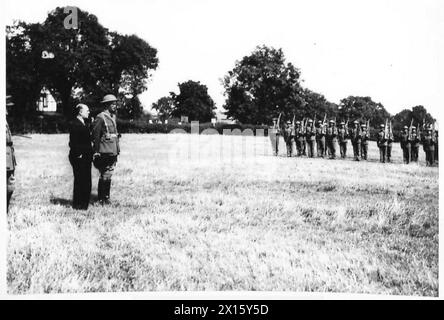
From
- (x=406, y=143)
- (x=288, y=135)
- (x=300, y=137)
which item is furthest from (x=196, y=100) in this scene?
(x=300, y=137)

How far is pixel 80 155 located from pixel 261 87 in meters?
6.05

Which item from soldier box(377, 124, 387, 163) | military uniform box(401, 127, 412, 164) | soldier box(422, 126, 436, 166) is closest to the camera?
soldier box(422, 126, 436, 166)

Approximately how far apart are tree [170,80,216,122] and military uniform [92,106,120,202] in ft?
3.51

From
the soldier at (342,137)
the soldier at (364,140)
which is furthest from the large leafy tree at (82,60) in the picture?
the soldier at (342,137)

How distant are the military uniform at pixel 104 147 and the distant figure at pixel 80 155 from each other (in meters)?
0.16

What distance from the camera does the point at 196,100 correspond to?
20.6 feet

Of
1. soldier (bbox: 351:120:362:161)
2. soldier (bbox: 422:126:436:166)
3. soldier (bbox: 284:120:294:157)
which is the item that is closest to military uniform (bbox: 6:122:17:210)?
soldier (bbox: 422:126:436:166)

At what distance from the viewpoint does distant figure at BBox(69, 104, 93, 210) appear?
5.06 meters

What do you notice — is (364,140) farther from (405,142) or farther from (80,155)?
(80,155)

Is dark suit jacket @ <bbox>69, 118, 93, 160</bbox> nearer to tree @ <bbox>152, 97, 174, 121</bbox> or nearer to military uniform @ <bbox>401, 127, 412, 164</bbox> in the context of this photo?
tree @ <bbox>152, 97, 174, 121</bbox>
